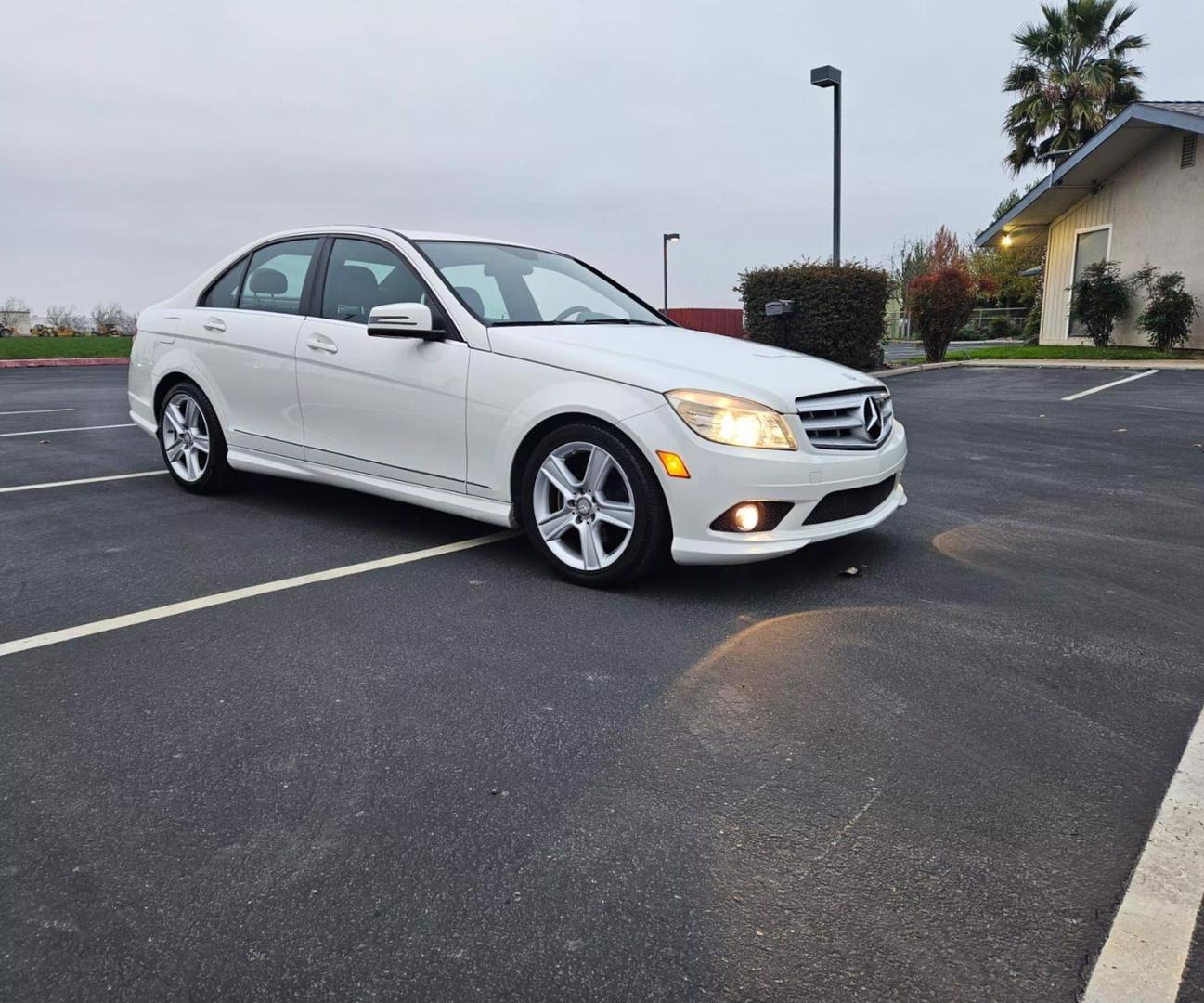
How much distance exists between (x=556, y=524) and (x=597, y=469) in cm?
34

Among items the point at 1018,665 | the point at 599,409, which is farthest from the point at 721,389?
the point at 1018,665

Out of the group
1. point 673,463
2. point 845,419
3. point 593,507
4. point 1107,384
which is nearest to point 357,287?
point 593,507

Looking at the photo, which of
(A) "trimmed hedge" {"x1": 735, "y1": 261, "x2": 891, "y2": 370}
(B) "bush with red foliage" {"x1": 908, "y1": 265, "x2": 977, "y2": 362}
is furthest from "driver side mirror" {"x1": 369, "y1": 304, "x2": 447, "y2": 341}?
(B) "bush with red foliage" {"x1": 908, "y1": 265, "x2": 977, "y2": 362}

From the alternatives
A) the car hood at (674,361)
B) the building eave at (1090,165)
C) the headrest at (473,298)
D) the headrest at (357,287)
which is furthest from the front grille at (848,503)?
the building eave at (1090,165)

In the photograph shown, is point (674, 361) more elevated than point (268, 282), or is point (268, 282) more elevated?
point (268, 282)

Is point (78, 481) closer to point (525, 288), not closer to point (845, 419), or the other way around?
point (525, 288)

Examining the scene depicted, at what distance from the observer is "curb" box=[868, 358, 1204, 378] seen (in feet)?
51.2

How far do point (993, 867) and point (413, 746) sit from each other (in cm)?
151

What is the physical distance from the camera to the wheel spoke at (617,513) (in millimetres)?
3859

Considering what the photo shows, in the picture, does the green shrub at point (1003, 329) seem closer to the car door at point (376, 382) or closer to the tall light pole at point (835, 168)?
the tall light pole at point (835, 168)

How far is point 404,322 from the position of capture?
4312mm

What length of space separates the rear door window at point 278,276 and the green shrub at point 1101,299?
61.8 feet

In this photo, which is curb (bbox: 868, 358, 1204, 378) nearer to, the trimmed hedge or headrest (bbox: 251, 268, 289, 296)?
the trimmed hedge

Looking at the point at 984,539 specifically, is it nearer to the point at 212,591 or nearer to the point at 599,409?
the point at 599,409
